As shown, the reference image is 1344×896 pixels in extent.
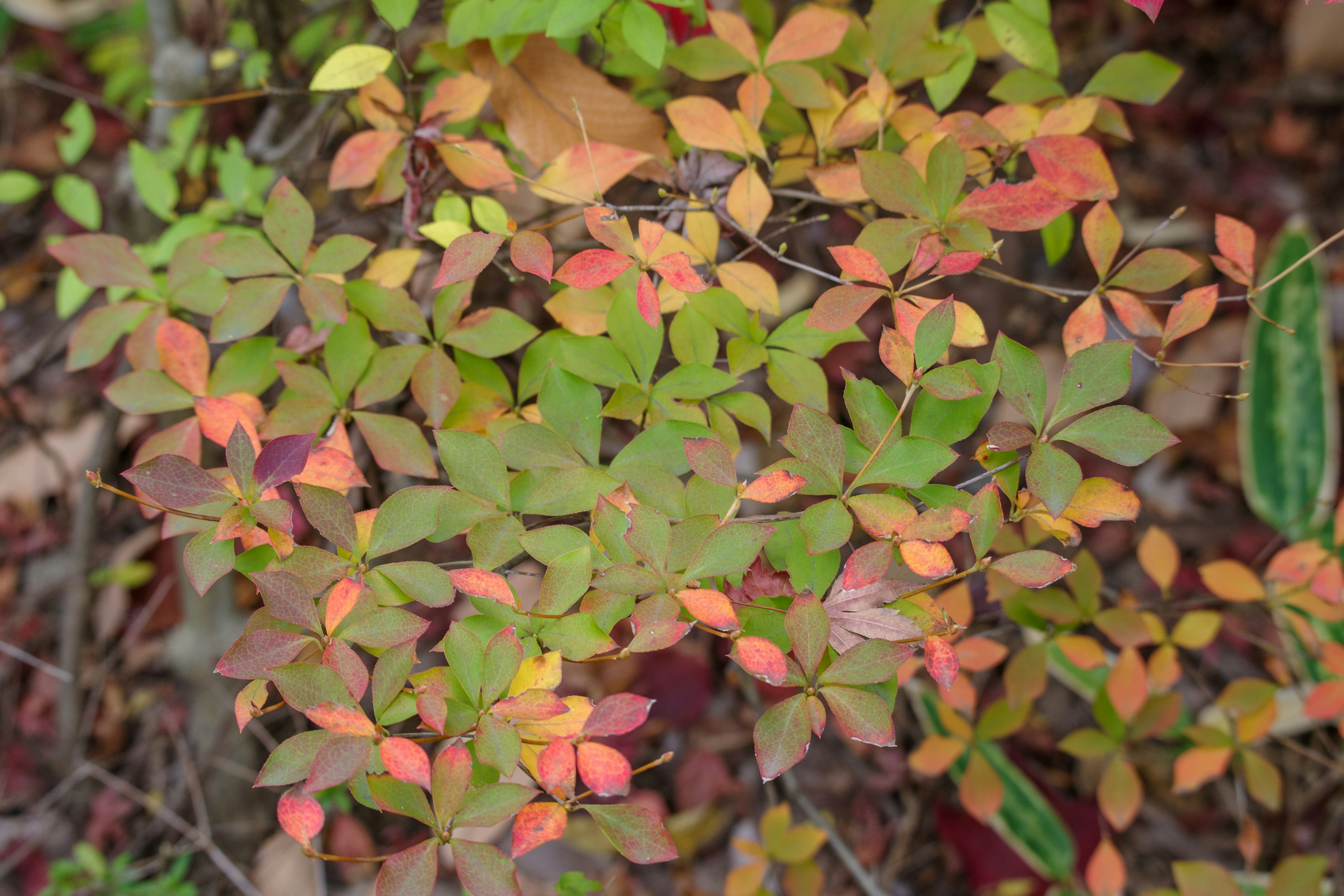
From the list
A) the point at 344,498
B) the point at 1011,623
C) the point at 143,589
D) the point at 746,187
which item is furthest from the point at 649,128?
the point at 143,589

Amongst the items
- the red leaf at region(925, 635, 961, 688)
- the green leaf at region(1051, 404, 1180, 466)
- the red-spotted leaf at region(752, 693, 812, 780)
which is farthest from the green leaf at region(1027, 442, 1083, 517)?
the red-spotted leaf at region(752, 693, 812, 780)

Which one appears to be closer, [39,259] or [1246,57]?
[39,259]

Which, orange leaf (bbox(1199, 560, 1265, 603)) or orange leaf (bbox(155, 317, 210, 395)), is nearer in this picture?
orange leaf (bbox(155, 317, 210, 395))

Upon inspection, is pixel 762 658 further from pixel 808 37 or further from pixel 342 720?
pixel 808 37

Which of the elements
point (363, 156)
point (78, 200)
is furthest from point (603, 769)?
point (78, 200)

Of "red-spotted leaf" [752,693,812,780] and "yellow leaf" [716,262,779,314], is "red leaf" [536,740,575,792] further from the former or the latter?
"yellow leaf" [716,262,779,314]

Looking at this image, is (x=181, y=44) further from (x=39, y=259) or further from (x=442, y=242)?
(x=39, y=259)
